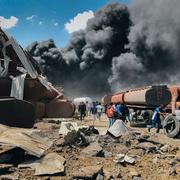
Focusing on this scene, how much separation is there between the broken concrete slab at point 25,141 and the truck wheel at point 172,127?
7771 mm


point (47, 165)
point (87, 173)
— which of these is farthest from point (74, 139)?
point (87, 173)

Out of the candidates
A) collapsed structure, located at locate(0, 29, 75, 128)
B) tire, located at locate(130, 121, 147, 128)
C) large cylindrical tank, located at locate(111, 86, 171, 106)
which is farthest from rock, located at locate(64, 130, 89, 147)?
large cylindrical tank, located at locate(111, 86, 171, 106)

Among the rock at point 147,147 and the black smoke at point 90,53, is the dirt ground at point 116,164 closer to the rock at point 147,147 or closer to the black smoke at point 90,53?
the rock at point 147,147

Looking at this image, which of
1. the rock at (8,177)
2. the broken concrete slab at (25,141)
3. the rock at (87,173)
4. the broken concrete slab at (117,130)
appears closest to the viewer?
the rock at (8,177)

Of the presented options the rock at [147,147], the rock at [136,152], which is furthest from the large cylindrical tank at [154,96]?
the rock at [136,152]

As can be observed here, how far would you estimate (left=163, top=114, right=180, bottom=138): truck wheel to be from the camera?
47.8 ft

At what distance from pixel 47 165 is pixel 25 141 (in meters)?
0.88

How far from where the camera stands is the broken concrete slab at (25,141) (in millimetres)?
7590

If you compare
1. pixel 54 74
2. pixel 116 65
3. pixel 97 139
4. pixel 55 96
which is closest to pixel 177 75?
pixel 116 65

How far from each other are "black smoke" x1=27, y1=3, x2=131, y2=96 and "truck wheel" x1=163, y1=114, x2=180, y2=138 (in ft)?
142

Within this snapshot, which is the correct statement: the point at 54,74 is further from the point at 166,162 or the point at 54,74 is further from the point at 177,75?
the point at 166,162

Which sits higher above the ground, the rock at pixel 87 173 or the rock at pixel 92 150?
the rock at pixel 92 150

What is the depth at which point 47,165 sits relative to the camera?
24.6 feet

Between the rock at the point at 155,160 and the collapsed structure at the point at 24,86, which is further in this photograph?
Result: the collapsed structure at the point at 24,86
